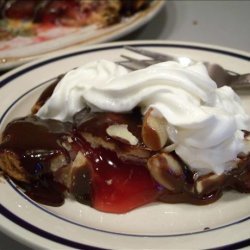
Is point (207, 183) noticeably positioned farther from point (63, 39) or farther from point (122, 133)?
point (63, 39)

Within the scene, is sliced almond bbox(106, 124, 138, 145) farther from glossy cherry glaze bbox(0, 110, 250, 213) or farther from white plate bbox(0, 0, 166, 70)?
white plate bbox(0, 0, 166, 70)

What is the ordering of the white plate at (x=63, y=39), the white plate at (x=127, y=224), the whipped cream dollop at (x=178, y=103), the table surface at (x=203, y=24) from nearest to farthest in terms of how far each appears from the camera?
the white plate at (x=127, y=224) → the whipped cream dollop at (x=178, y=103) → the white plate at (x=63, y=39) → the table surface at (x=203, y=24)

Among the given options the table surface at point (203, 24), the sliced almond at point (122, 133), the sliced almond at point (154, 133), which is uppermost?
the sliced almond at point (154, 133)

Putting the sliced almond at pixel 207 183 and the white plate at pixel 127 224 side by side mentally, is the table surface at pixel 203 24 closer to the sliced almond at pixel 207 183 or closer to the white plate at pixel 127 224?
the white plate at pixel 127 224

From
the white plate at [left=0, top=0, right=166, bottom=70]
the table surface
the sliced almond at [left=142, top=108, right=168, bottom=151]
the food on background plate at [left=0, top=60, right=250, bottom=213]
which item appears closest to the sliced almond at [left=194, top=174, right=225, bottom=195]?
the food on background plate at [left=0, top=60, right=250, bottom=213]

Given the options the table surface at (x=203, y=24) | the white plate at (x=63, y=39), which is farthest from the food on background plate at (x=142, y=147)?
the table surface at (x=203, y=24)

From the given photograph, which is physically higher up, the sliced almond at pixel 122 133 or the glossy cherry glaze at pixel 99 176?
the sliced almond at pixel 122 133
